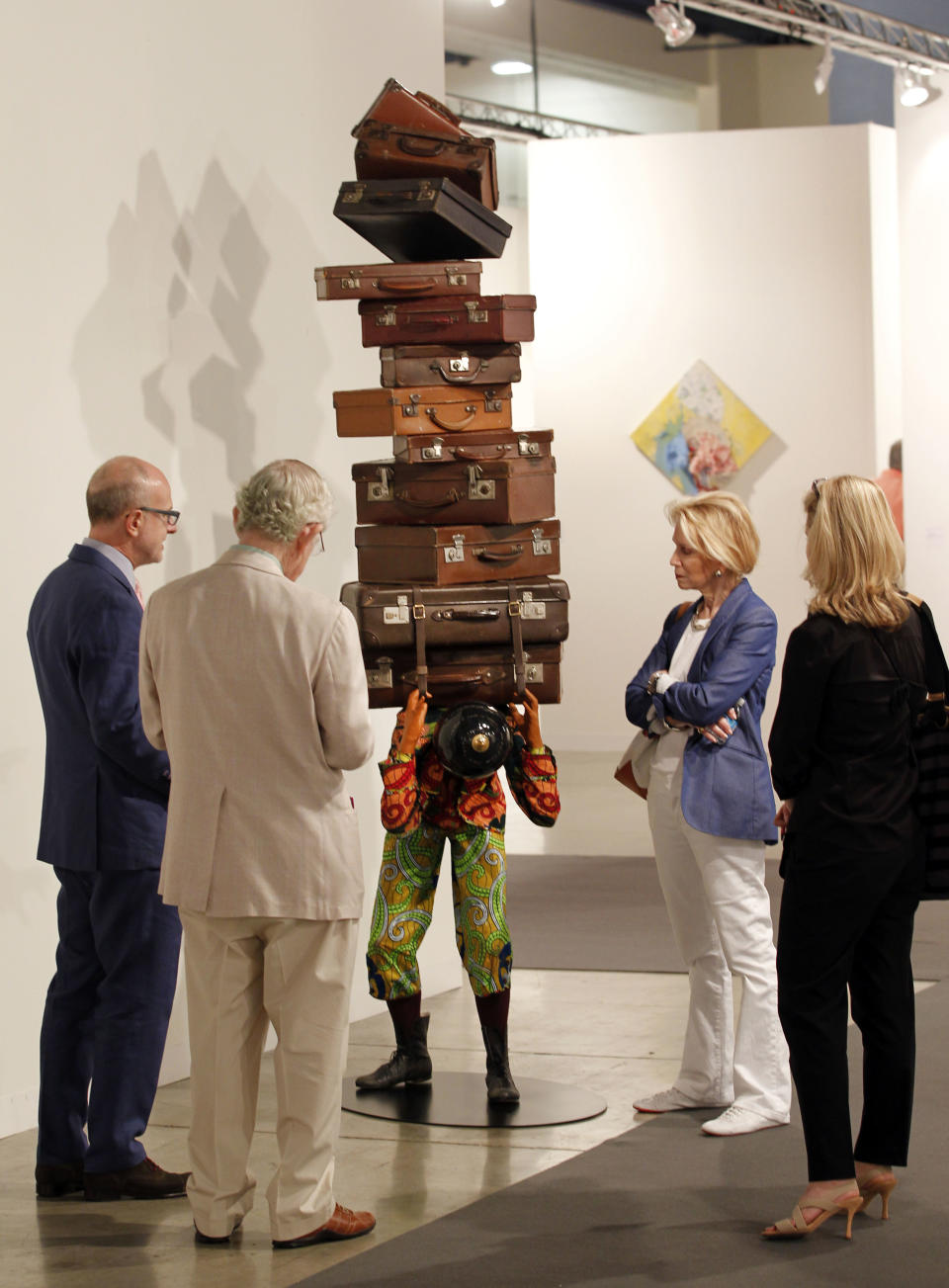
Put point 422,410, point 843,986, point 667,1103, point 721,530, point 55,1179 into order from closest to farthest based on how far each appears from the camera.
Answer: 1. point 843,986
2. point 55,1179
3. point 721,530
4. point 667,1103
5. point 422,410

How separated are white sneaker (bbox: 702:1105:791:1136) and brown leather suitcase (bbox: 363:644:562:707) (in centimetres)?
117

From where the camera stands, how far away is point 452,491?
4.84 meters

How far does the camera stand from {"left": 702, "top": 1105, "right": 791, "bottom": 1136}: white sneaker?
14.4 feet

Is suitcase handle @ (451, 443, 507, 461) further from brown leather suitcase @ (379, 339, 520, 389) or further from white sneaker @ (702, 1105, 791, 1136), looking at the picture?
white sneaker @ (702, 1105, 791, 1136)

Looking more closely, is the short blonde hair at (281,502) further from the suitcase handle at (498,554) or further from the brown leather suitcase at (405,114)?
the brown leather suitcase at (405,114)

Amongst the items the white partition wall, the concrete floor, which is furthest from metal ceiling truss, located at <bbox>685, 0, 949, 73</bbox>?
the concrete floor

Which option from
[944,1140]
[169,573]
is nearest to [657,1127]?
[944,1140]

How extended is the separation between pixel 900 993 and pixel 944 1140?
876 millimetres

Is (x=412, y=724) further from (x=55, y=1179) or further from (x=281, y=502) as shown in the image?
(x=55, y=1179)

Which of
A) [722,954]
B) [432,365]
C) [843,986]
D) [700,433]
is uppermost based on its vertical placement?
[700,433]

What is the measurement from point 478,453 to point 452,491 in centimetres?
13

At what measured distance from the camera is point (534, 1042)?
5.46 metres

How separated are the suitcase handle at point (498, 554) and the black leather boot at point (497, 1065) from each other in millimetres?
1265

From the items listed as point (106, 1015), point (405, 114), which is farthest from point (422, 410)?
point (106, 1015)
